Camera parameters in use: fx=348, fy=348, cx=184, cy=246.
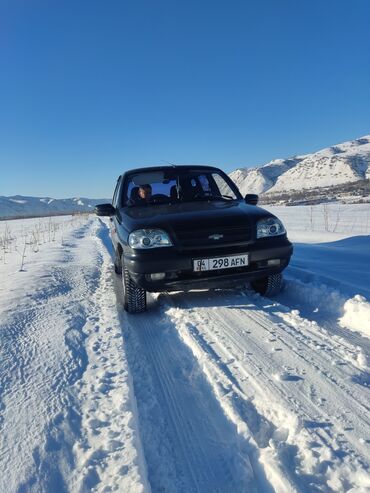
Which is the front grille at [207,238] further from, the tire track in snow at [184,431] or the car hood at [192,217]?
the tire track in snow at [184,431]

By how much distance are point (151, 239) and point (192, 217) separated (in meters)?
0.53

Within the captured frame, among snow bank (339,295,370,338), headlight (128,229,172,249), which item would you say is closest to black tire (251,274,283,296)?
snow bank (339,295,370,338)

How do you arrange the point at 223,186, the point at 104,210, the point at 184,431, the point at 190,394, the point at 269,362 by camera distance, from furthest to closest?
the point at 223,186 → the point at 104,210 → the point at 269,362 → the point at 190,394 → the point at 184,431

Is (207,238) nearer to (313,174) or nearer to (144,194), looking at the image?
(144,194)

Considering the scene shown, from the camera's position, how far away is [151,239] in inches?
137

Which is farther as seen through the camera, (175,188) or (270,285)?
(175,188)

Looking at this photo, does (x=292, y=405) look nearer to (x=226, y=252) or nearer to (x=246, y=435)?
(x=246, y=435)

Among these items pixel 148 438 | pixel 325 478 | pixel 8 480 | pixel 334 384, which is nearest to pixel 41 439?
pixel 8 480

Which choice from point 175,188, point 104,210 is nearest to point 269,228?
point 175,188

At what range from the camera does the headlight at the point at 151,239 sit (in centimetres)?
347

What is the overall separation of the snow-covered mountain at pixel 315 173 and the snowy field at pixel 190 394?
8373 centimetres

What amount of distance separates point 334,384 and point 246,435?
754 mm

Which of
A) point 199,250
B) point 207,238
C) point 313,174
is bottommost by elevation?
point 199,250

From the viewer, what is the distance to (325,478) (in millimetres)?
1433
